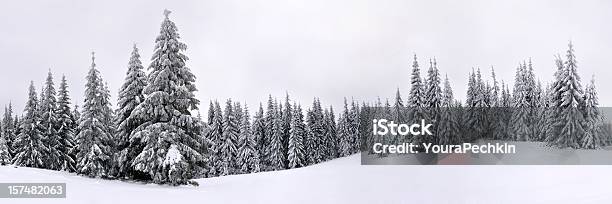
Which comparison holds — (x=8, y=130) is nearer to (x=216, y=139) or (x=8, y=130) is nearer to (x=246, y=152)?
(x=216, y=139)

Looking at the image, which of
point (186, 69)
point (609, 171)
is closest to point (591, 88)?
point (609, 171)

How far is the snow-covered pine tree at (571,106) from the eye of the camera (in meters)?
50.6

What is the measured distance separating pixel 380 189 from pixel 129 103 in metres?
16.2

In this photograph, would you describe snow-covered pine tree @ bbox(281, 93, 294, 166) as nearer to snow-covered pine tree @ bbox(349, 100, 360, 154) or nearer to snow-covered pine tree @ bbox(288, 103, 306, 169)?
snow-covered pine tree @ bbox(288, 103, 306, 169)

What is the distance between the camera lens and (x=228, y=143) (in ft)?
225

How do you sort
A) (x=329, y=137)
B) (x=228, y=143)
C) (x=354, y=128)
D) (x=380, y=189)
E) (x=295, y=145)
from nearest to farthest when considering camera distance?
(x=380, y=189)
(x=228, y=143)
(x=295, y=145)
(x=329, y=137)
(x=354, y=128)

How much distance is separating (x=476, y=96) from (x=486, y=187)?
50.3m

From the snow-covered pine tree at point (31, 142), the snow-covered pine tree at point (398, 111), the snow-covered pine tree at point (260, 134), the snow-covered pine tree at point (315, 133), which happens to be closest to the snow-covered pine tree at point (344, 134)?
the snow-covered pine tree at point (315, 133)

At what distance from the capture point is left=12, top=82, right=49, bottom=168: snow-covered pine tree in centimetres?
4566

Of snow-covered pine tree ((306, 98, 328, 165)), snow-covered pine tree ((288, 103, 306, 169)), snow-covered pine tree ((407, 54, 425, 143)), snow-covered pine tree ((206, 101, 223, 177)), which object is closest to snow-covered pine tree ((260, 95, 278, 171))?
snow-covered pine tree ((288, 103, 306, 169))

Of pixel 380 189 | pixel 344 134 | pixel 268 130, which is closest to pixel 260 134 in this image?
pixel 268 130

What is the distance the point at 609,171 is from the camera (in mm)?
28562

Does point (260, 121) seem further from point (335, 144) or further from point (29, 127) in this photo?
point (29, 127)

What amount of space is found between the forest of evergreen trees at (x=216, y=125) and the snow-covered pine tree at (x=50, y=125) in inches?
3.9
